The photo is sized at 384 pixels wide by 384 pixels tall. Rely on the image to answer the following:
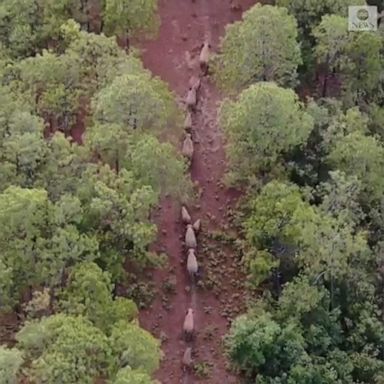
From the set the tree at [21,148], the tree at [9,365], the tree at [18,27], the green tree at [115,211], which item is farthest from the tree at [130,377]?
the tree at [18,27]

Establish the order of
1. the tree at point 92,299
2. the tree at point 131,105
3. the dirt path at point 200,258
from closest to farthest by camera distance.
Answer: the tree at point 92,299 → the dirt path at point 200,258 → the tree at point 131,105

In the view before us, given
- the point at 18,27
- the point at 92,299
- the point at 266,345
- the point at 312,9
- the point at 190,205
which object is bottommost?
the point at 266,345

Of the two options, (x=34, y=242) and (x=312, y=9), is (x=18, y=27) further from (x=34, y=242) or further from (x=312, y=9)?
(x=312, y=9)

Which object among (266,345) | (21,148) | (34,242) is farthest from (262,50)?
(34,242)

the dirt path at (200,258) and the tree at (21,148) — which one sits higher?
the tree at (21,148)

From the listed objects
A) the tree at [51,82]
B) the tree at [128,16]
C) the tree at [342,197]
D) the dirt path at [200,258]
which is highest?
the tree at [128,16]

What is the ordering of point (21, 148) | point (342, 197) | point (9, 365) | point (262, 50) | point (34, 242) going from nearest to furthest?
1. point (9, 365)
2. point (34, 242)
3. point (21, 148)
4. point (342, 197)
5. point (262, 50)

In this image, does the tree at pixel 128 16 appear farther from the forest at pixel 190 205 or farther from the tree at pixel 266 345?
the tree at pixel 266 345
